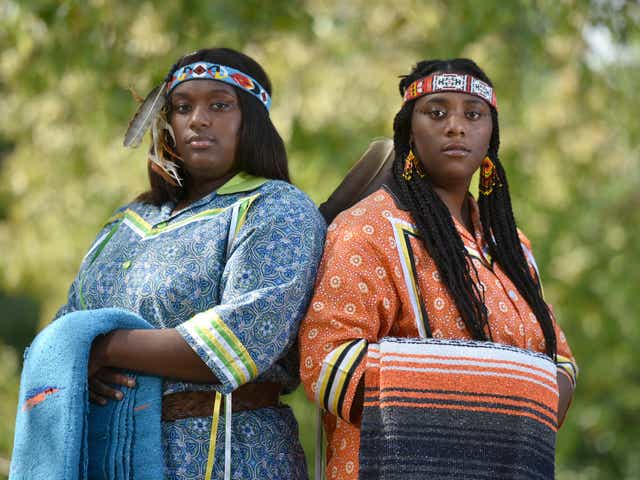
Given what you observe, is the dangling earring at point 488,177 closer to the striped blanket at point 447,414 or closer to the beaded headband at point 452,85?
the beaded headband at point 452,85

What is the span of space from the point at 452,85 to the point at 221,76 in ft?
2.30

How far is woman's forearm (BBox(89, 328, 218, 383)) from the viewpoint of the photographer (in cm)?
310

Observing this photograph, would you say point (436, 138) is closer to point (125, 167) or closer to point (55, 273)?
point (125, 167)

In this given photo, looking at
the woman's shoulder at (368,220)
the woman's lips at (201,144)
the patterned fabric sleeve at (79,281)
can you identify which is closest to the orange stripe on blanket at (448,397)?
the woman's shoulder at (368,220)

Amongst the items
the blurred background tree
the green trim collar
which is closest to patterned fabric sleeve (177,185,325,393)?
the green trim collar

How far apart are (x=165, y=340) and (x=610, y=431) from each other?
1047 centimetres

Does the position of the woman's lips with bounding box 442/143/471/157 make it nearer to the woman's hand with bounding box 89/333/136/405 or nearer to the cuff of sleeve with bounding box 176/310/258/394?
the cuff of sleeve with bounding box 176/310/258/394

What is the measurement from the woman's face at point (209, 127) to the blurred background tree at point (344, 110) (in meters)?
1.25

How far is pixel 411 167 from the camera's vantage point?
11.6 feet

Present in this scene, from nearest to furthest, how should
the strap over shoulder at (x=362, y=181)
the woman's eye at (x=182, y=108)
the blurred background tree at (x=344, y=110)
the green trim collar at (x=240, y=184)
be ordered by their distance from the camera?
the green trim collar at (x=240, y=184), the woman's eye at (x=182, y=108), the strap over shoulder at (x=362, y=181), the blurred background tree at (x=344, y=110)

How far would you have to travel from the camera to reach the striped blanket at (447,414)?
9.93 ft

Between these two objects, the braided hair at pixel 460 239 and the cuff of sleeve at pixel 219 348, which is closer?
the cuff of sleeve at pixel 219 348

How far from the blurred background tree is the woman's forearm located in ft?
5.95

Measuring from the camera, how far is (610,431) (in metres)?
12.8
